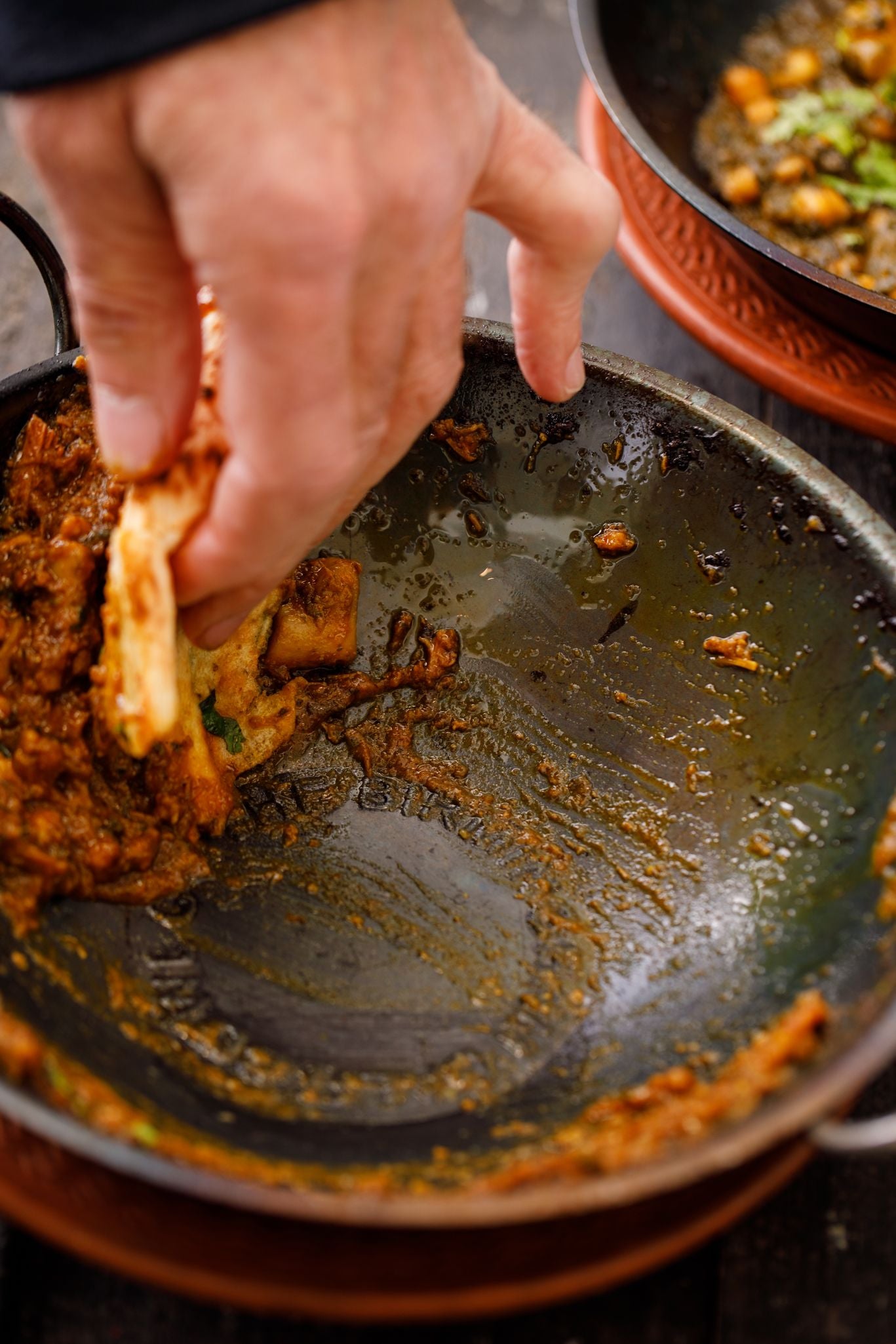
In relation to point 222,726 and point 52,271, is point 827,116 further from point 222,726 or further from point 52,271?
point 222,726

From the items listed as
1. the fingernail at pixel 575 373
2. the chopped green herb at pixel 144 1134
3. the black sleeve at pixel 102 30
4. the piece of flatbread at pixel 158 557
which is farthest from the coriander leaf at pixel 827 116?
the chopped green herb at pixel 144 1134

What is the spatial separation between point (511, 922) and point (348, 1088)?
0.37 meters

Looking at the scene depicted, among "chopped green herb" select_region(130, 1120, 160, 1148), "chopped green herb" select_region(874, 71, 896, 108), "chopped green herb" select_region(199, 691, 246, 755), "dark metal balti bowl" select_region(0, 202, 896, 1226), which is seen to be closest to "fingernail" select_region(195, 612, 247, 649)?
"chopped green herb" select_region(199, 691, 246, 755)

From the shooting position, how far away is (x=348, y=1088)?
1.59 metres

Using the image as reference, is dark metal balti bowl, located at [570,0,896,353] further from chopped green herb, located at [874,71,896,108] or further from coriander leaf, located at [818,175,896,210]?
chopped green herb, located at [874,71,896,108]

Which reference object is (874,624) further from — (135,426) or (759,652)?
(135,426)

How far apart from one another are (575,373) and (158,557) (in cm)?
73

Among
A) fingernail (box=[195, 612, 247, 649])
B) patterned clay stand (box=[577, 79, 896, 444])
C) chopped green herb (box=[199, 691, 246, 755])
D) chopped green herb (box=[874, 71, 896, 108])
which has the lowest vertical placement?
chopped green herb (box=[199, 691, 246, 755])

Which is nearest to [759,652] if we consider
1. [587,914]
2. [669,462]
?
[669,462]

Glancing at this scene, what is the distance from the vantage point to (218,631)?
5.57 feet

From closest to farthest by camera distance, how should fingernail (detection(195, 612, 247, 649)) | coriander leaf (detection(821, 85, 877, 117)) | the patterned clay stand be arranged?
fingernail (detection(195, 612, 247, 649)), the patterned clay stand, coriander leaf (detection(821, 85, 877, 117))

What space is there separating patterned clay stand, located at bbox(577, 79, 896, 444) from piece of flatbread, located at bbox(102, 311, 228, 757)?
1230 millimetres

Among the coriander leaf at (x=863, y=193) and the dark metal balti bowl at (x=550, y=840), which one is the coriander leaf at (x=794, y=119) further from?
the dark metal balti bowl at (x=550, y=840)

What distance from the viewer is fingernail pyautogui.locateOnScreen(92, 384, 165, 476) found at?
139 centimetres
